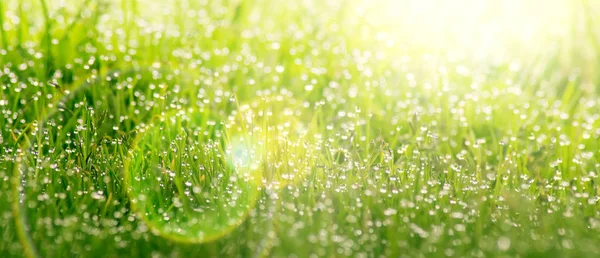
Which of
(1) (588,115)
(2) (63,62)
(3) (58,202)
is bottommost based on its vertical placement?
(1) (588,115)

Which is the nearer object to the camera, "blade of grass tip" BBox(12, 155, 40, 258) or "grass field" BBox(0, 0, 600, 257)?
"blade of grass tip" BBox(12, 155, 40, 258)

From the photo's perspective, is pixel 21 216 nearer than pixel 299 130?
Yes

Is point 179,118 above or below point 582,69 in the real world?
above

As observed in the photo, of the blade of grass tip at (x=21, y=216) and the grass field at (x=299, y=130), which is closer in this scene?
the blade of grass tip at (x=21, y=216)

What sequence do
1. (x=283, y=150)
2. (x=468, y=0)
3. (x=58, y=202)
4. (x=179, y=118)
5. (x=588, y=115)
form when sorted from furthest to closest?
(x=468, y=0), (x=588, y=115), (x=179, y=118), (x=283, y=150), (x=58, y=202)

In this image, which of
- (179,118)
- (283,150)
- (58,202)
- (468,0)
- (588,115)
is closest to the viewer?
(58,202)

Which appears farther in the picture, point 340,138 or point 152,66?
point 152,66

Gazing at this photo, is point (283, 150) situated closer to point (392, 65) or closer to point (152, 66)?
point (152, 66)

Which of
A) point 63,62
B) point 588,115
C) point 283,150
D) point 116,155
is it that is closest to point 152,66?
point 63,62
